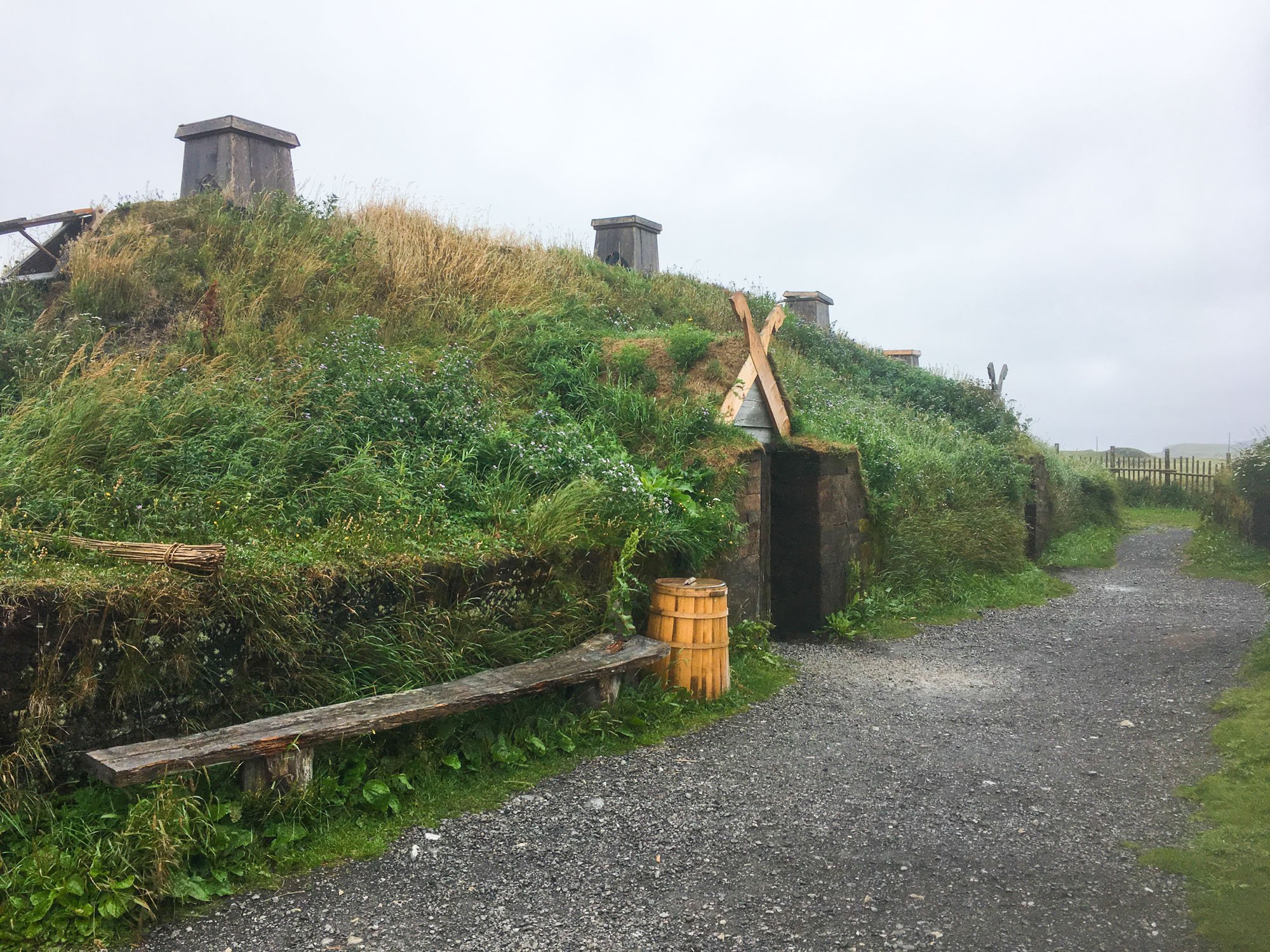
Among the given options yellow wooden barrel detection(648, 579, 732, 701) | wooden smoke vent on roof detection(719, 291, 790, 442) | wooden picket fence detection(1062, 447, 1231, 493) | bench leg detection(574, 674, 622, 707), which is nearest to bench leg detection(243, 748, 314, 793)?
bench leg detection(574, 674, 622, 707)

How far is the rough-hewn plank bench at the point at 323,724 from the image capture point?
158 inches

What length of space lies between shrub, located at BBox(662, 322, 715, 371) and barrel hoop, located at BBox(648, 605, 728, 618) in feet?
11.3

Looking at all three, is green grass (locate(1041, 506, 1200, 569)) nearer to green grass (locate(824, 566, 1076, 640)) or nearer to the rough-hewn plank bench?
green grass (locate(824, 566, 1076, 640))

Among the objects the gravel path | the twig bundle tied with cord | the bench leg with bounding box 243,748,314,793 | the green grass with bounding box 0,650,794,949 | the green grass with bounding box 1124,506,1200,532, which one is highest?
the twig bundle tied with cord

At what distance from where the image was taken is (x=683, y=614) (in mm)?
6480

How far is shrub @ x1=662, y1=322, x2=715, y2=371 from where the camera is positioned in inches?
373

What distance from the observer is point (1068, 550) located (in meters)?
16.2

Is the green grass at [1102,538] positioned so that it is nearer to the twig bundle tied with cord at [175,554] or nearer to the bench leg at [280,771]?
the bench leg at [280,771]

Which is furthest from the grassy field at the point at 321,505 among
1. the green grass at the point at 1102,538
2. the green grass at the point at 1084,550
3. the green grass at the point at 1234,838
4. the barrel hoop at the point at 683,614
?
the green grass at the point at 1234,838

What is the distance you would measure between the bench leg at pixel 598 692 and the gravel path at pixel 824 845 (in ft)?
1.37

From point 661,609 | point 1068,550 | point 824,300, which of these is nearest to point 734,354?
point 661,609

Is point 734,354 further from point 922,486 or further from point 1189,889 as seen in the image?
point 1189,889

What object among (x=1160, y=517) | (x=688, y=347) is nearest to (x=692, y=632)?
(x=688, y=347)

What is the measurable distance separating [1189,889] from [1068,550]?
1303cm
